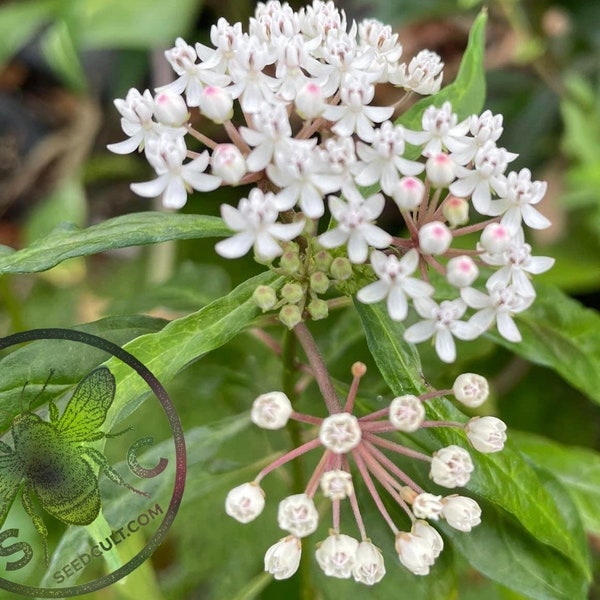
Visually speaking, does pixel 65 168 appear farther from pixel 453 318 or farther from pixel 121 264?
pixel 453 318

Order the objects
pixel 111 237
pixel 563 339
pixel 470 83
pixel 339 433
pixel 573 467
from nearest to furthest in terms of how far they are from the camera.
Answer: pixel 339 433 → pixel 111 237 → pixel 470 83 → pixel 563 339 → pixel 573 467

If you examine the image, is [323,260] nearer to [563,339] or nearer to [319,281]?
[319,281]

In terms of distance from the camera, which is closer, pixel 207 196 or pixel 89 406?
pixel 89 406

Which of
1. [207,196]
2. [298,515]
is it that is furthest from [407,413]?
[207,196]

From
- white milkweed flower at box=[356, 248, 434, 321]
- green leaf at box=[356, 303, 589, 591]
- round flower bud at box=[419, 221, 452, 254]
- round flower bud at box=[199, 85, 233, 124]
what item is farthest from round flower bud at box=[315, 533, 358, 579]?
round flower bud at box=[199, 85, 233, 124]

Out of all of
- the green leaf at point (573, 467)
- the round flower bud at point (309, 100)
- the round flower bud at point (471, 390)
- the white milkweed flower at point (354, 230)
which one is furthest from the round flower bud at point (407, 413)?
the green leaf at point (573, 467)

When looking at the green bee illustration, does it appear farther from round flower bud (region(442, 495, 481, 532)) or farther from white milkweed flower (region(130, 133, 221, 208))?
round flower bud (region(442, 495, 481, 532))

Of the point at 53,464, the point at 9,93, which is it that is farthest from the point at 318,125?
the point at 9,93
